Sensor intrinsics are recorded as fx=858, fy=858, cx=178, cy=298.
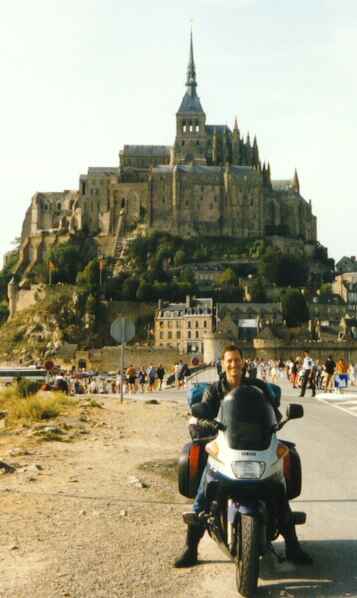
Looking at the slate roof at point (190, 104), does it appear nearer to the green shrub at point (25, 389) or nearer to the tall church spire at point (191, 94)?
the tall church spire at point (191, 94)

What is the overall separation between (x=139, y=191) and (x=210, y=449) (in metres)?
103

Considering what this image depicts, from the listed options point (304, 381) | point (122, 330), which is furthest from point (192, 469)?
point (304, 381)

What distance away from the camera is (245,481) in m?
5.46

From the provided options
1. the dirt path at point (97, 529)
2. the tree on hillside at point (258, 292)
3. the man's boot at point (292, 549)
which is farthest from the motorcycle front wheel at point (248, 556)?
the tree on hillside at point (258, 292)

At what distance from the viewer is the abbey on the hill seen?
104m

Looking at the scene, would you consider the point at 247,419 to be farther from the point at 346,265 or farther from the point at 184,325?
the point at 346,265

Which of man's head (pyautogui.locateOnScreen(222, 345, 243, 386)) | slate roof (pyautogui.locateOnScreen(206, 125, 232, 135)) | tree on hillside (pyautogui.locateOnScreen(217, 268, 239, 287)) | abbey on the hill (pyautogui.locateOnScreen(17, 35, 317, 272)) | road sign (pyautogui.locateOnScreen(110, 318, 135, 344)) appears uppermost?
slate roof (pyautogui.locateOnScreen(206, 125, 232, 135))

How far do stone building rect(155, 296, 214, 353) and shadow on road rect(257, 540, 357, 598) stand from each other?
257 feet

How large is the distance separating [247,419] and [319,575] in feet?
3.67

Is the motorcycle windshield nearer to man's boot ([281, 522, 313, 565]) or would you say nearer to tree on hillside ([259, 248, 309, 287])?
man's boot ([281, 522, 313, 565])

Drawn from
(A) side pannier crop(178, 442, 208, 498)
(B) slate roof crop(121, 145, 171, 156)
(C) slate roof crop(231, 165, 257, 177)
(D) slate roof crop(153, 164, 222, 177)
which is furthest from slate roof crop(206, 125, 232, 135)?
(A) side pannier crop(178, 442, 208, 498)

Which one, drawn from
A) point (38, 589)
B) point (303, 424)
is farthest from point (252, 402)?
point (303, 424)

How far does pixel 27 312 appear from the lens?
9819 centimetres

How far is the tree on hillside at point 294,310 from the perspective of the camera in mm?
88819
